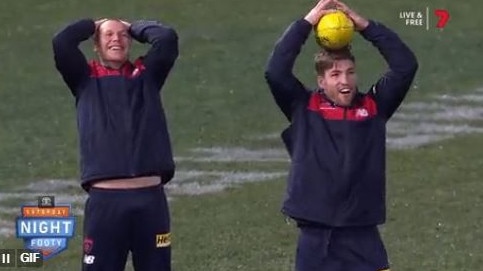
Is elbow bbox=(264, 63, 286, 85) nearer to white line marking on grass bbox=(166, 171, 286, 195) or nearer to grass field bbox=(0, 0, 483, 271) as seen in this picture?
grass field bbox=(0, 0, 483, 271)

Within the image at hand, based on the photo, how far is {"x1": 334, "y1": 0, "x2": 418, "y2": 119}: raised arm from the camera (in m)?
7.36

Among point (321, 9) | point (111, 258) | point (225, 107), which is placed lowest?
point (225, 107)

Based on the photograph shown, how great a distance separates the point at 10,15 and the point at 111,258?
16338 millimetres

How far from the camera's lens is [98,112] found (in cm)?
781


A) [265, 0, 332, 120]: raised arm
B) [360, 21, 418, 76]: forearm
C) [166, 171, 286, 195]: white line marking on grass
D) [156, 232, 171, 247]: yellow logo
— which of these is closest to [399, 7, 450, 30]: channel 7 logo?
[166, 171, 286, 195]: white line marking on grass

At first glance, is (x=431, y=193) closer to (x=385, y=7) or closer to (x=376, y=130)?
(x=376, y=130)

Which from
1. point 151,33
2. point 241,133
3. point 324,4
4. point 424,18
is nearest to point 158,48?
point 151,33

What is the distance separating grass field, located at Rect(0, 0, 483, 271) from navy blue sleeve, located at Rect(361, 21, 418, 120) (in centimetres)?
316

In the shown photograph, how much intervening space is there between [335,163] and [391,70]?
68 cm

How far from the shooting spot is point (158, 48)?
8141 millimetres

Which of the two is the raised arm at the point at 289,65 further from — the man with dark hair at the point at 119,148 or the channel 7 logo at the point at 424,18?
the channel 7 logo at the point at 424,18

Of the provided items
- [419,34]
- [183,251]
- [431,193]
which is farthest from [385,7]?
[183,251]

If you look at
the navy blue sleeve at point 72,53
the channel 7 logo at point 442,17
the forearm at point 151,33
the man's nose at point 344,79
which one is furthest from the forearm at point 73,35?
the channel 7 logo at point 442,17

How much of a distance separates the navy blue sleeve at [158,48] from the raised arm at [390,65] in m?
1.21
